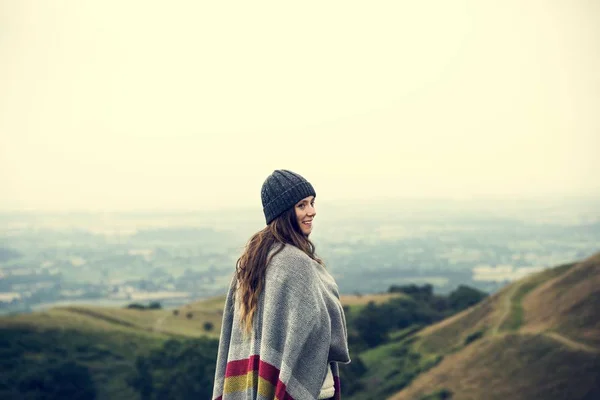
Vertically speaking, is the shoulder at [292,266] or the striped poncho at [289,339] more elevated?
the shoulder at [292,266]

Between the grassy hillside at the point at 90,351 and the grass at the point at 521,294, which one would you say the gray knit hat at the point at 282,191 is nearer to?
the grass at the point at 521,294

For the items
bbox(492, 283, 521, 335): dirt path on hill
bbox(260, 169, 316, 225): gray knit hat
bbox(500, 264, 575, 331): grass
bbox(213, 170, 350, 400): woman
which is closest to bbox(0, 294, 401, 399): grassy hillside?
bbox(492, 283, 521, 335): dirt path on hill

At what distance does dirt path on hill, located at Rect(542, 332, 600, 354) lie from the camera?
17.7 m

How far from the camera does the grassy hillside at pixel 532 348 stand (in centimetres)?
1762

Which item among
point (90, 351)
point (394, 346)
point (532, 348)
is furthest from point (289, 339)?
point (90, 351)

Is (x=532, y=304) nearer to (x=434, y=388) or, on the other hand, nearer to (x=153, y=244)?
(x=434, y=388)

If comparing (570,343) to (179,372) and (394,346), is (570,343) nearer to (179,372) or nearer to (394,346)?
(394,346)

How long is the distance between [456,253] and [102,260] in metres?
42.1

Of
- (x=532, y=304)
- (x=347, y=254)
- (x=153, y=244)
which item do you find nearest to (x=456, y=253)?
(x=347, y=254)

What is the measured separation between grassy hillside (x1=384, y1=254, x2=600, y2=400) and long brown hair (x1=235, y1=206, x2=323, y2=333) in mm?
14355

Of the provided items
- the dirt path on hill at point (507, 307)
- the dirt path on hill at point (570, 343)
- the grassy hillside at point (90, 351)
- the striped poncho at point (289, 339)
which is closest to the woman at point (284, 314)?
the striped poncho at point (289, 339)

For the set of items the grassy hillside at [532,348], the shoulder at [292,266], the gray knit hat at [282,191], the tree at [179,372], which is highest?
the gray knit hat at [282,191]

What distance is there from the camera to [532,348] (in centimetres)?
2014

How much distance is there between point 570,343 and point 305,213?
1646 centimetres
